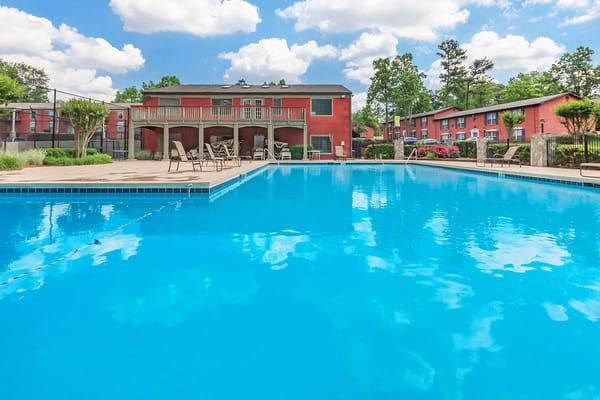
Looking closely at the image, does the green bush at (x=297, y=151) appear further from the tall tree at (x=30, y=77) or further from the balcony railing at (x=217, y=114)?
the tall tree at (x=30, y=77)

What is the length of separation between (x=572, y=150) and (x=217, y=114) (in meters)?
17.2

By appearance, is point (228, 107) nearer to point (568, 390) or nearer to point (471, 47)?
point (568, 390)

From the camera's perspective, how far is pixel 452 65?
2108 inches

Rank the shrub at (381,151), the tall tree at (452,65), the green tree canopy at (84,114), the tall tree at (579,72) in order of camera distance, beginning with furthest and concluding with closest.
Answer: the tall tree at (452,65) → the tall tree at (579,72) → the shrub at (381,151) → the green tree canopy at (84,114)

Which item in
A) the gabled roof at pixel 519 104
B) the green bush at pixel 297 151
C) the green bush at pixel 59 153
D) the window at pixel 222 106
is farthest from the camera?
the gabled roof at pixel 519 104

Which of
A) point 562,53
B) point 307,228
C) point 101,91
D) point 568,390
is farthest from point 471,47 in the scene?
point 568,390

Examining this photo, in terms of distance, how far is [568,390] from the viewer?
1.91m

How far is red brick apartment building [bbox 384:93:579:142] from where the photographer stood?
109 ft

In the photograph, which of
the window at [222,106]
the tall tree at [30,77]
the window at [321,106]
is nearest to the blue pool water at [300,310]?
the window at [222,106]

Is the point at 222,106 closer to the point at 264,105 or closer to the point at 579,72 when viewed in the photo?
the point at 264,105

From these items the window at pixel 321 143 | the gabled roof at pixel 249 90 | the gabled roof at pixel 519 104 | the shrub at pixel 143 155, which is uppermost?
the gabled roof at pixel 519 104

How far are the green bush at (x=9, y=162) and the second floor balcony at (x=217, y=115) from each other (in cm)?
890

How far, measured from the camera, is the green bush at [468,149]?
78.5 feet

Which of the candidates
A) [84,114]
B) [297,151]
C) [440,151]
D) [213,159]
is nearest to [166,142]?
[84,114]
